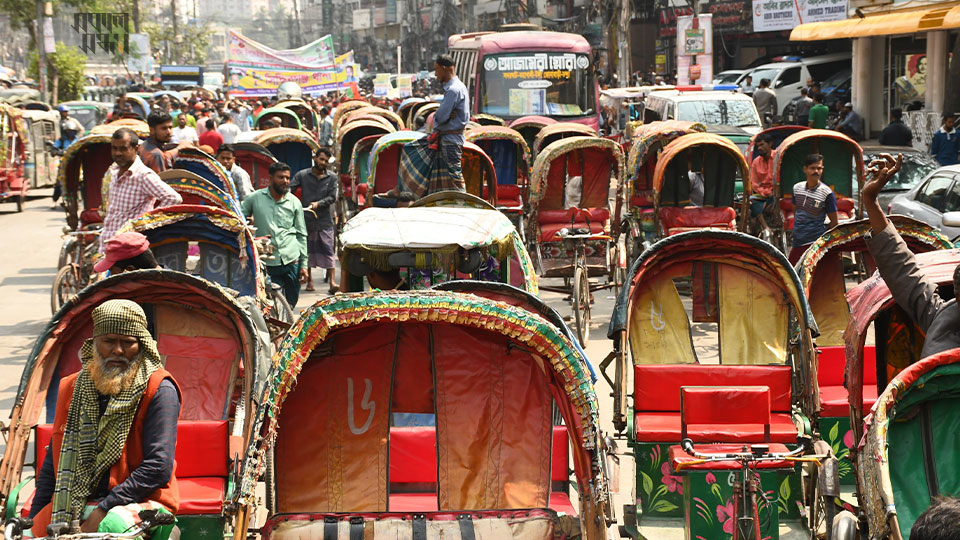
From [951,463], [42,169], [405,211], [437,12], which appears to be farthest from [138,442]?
[437,12]

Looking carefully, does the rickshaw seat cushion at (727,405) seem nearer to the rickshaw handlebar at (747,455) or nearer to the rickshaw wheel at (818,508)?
the rickshaw wheel at (818,508)

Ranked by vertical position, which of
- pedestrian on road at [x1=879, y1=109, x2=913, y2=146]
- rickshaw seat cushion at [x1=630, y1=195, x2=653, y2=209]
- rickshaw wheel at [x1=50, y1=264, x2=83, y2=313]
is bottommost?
rickshaw wheel at [x1=50, y1=264, x2=83, y2=313]

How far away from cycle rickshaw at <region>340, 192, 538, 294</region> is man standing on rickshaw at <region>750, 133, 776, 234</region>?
7.27m

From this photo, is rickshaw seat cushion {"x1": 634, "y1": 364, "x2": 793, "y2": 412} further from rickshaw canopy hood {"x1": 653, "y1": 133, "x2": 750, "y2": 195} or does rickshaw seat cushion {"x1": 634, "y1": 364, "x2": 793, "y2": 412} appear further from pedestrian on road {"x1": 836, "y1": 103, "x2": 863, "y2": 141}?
pedestrian on road {"x1": 836, "y1": 103, "x2": 863, "y2": 141}

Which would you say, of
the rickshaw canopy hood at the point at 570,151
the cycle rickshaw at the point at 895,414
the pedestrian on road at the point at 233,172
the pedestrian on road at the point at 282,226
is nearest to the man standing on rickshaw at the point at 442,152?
the rickshaw canopy hood at the point at 570,151

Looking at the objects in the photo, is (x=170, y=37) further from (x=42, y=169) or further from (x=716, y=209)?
(x=716, y=209)

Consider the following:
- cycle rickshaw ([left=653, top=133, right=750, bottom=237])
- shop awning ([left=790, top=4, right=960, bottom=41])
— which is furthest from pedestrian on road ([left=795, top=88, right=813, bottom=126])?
cycle rickshaw ([left=653, top=133, right=750, bottom=237])

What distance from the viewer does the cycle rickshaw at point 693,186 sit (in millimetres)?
12180

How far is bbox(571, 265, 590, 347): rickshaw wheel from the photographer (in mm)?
10688

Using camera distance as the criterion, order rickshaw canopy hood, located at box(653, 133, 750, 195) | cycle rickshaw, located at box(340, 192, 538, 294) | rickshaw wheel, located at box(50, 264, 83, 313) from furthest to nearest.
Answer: rickshaw canopy hood, located at box(653, 133, 750, 195)
rickshaw wheel, located at box(50, 264, 83, 313)
cycle rickshaw, located at box(340, 192, 538, 294)

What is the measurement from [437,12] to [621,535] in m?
86.8

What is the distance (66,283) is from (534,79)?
13111 millimetres

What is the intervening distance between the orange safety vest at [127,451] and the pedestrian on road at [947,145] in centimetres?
1625

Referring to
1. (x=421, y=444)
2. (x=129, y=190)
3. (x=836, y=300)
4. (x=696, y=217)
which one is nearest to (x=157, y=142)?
(x=129, y=190)
